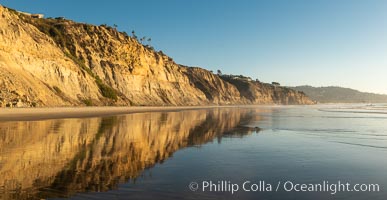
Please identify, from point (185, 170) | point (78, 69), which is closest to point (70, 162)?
point (185, 170)

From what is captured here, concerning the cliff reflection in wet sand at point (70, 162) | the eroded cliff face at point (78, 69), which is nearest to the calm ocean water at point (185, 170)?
the cliff reflection in wet sand at point (70, 162)

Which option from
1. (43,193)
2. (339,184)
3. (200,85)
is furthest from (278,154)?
(200,85)

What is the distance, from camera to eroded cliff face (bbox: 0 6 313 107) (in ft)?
149

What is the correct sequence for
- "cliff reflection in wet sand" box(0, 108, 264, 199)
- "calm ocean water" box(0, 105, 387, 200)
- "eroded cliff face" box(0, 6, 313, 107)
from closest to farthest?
1. "calm ocean water" box(0, 105, 387, 200)
2. "cliff reflection in wet sand" box(0, 108, 264, 199)
3. "eroded cliff face" box(0, 6, 313, 107)

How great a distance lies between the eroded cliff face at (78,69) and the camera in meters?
45.5

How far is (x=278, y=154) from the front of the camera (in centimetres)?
1359

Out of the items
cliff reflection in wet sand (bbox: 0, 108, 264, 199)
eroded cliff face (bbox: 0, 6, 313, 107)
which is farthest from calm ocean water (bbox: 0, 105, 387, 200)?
eroded cliff face (bbox: 0, 6, 313, 107)

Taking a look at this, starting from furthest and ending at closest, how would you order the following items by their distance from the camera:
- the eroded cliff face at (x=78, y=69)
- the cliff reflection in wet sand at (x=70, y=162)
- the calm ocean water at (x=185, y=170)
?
the eroded cliff face at (x=78, y=69), the cliff reflection in wet sand at (x=70, y=162), the calm ocean water at (x=185, y=170)

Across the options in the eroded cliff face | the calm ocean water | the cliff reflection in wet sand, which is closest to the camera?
the calm ocean water

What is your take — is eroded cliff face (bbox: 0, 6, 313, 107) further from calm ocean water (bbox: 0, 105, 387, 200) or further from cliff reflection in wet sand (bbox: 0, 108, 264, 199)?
calm ocean water (bbox: 0, 105, 387, 200)

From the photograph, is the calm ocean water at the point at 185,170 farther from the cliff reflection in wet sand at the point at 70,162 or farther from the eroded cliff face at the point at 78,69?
the eroded cliff face at the point at 78,69

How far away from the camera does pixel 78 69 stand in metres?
62.0

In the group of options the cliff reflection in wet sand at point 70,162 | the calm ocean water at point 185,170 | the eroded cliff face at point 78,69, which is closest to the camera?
the calm ocean water at point 185,170

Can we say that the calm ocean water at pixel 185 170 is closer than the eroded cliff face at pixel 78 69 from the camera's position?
Yes
